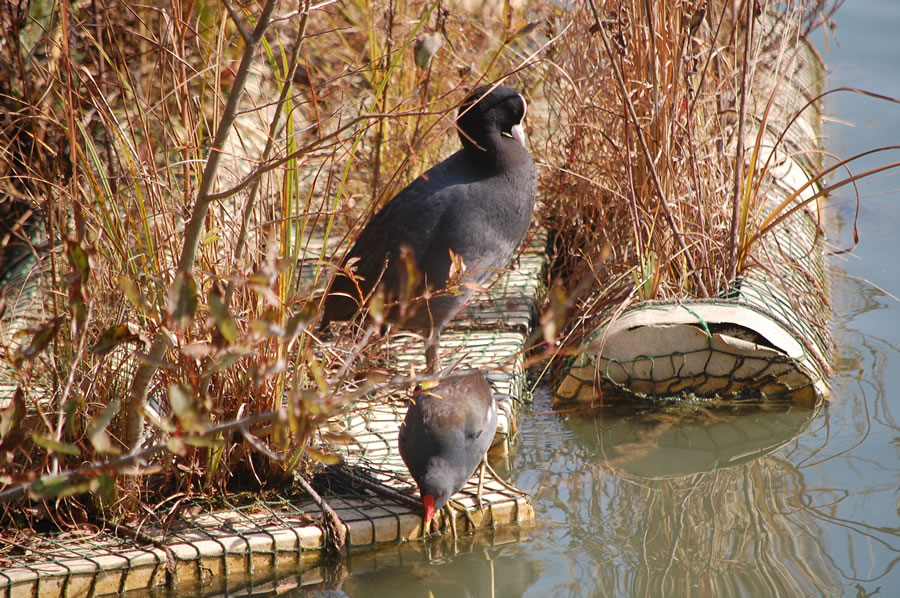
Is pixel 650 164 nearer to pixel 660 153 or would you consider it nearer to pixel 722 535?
pixel 660 153

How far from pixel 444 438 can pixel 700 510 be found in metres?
0.79

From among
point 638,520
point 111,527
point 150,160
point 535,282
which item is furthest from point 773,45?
point 111,527

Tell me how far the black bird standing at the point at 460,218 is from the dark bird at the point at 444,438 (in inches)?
15.0

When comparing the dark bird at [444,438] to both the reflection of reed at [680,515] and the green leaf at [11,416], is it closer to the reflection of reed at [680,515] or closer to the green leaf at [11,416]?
the reflection of reed at [680,515]

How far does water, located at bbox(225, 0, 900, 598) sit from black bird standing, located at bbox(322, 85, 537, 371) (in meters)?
0.60

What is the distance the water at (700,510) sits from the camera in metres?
2.39

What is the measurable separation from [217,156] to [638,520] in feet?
5.06

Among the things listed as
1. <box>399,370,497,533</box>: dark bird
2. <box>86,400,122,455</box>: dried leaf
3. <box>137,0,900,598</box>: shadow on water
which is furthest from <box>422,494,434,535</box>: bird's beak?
<box>86,400,122,455</box>: dried leaf

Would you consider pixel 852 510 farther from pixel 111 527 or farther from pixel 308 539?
pixel 111 527

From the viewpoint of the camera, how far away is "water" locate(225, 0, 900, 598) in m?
2.39

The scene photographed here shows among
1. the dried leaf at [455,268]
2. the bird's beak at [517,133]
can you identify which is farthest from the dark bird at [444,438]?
the bird's beak at [517,133]

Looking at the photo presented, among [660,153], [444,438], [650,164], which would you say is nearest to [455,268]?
[444,438]

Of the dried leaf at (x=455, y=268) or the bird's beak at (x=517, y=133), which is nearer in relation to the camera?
the dried leaf at (x=455, y=268)

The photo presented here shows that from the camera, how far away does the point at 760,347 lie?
10.9ft
